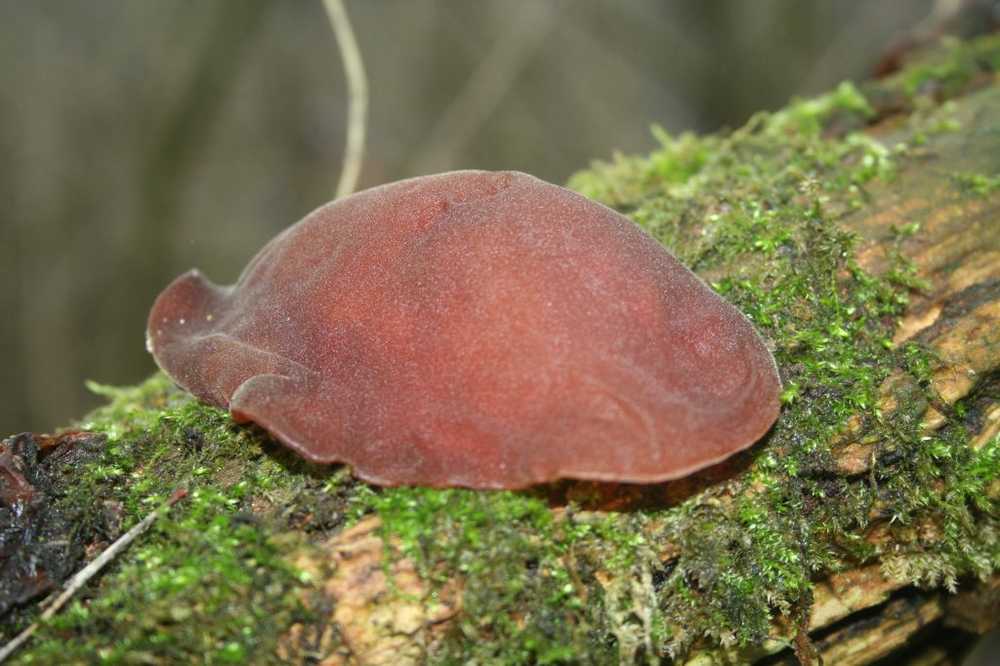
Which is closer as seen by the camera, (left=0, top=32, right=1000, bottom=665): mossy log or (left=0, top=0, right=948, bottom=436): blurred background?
(left=0, top=32, right=1000, bottom=665): mossy log

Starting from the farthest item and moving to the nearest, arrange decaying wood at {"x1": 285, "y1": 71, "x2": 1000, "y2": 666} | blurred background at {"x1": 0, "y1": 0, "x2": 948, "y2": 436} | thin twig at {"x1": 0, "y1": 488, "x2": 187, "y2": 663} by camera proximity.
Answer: blurred background at {"x1": 0, "y1": 0, "x2": 948, "y2": 436}, decaying wood at {"x1": 285, "y1": 71, "x2": 1000, "y2": 666}, thin twig at {"x1": 0, "y1": 488, "x2": 187, "y2": 663}

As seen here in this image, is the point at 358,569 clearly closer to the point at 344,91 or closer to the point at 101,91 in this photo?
the point at 101,91

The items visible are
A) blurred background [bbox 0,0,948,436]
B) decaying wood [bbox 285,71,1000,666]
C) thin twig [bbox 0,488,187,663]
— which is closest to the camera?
thin twig [bbox 0,488,187,663]

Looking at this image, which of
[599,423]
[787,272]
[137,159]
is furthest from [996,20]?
[137,159]

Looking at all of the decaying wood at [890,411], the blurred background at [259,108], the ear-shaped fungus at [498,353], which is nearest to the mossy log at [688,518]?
the decaying wood at [890,411]

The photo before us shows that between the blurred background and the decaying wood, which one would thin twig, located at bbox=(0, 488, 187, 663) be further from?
the blurred background

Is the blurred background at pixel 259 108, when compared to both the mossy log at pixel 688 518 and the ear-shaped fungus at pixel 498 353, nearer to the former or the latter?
the mossy log at pixel 688 518

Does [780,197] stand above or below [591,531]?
above

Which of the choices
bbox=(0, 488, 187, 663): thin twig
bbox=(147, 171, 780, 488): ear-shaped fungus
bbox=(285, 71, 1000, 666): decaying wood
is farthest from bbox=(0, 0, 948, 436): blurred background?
bbox=(0, 488, 187, 663): thin twig
